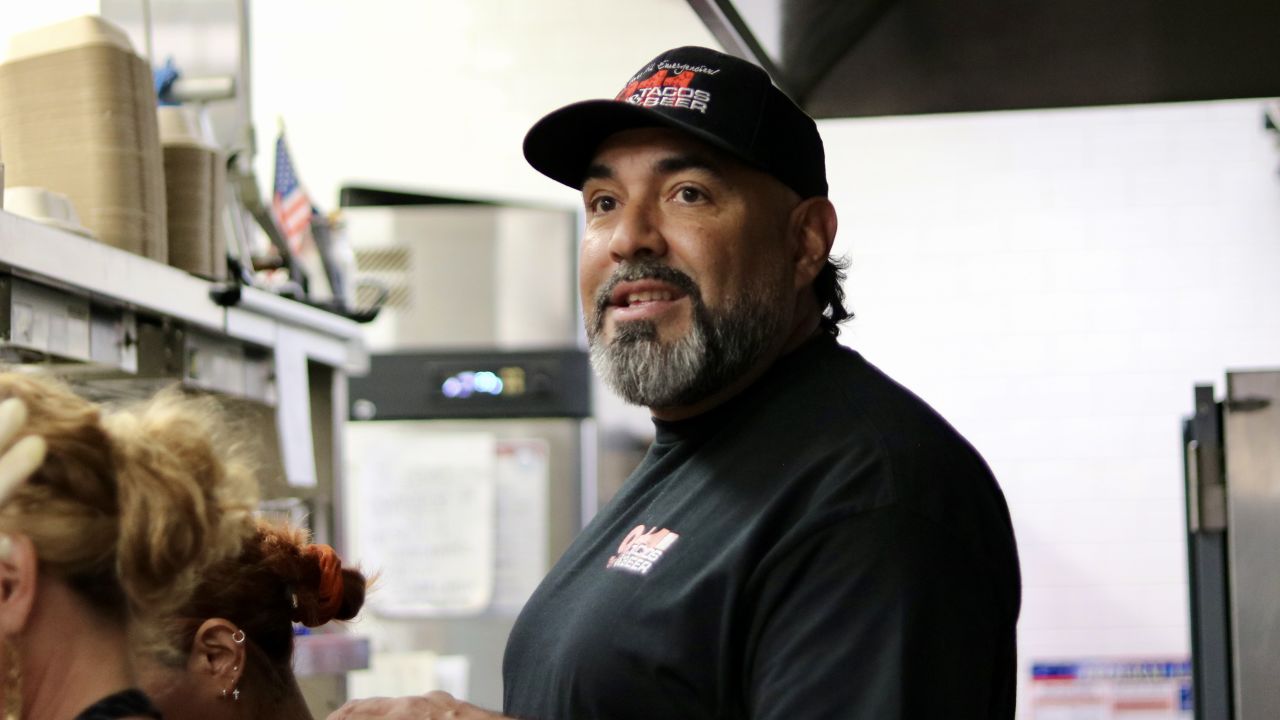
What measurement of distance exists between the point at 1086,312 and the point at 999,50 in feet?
13.3

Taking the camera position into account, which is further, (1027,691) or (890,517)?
(1027,691)

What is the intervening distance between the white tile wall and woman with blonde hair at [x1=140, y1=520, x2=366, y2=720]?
12.2 feet

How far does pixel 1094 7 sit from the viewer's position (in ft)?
3.96

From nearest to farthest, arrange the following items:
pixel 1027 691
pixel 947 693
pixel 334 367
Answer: pixel 947 693, pixel 334 367, pixel 1027 691

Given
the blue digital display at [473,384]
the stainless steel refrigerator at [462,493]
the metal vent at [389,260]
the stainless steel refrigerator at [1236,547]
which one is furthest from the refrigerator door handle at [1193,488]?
the metal vent at [389,260]

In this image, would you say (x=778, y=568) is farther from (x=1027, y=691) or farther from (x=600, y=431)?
(x=1027, y=691)

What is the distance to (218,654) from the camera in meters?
1.48

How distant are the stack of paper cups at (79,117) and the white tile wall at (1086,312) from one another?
350 cm

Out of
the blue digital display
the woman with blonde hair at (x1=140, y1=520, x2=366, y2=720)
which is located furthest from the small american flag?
the blue digital display

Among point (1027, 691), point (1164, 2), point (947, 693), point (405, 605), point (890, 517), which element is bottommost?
point (1027, 691)

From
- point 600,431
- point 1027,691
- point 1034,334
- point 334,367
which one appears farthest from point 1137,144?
point 334,367

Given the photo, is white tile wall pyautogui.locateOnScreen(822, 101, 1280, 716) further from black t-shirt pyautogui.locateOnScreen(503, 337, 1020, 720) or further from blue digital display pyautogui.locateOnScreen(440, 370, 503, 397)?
black t-shirt pyautogui.locateOnScreen(503, 337, 1020, 720)

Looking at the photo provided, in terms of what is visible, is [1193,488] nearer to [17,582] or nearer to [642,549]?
[642,549]

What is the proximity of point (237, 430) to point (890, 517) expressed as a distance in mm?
1768
